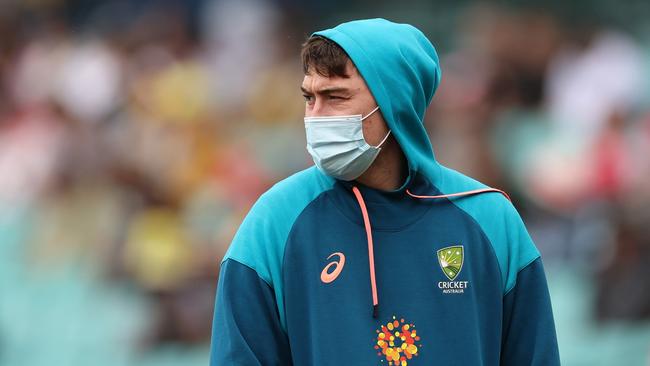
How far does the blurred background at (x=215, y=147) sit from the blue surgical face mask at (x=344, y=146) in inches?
175

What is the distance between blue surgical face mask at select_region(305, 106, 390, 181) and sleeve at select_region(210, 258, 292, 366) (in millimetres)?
300

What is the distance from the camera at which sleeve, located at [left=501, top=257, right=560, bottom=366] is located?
280 cm

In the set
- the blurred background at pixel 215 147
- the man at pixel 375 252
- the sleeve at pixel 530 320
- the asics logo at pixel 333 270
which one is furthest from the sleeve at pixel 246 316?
the blurred background at pixel 215 147

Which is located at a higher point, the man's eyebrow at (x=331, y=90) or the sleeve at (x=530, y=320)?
the man's eyebrow at (x=331, y=90)

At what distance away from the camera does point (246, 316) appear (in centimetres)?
270

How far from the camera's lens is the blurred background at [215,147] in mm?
7102

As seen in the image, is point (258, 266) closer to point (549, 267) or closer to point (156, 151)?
point (549, 267)

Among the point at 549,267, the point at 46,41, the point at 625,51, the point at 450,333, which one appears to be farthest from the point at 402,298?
the point at 46,41

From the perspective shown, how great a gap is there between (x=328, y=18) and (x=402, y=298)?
20.6ft

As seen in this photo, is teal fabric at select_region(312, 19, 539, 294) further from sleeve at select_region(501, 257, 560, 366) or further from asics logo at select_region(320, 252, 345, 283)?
asics logo at select_region(320, 252, 345, 283)

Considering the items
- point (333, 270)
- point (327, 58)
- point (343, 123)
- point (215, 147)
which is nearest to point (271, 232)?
point (333, 270)

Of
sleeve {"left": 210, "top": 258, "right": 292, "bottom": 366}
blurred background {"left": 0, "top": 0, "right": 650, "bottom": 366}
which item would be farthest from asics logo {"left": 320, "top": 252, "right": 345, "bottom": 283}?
blurred background {"left": 0, "top": 0, "right": 650, "bottom": 366}

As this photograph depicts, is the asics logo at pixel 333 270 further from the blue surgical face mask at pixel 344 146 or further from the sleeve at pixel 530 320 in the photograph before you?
the sleeve at pixel 530 320

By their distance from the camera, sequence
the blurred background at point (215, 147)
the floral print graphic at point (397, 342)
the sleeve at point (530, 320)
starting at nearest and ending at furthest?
the floral print graphic at point (397, 342) → the sleeve at point (530, 320) → the blurred background at point (215, 147)
